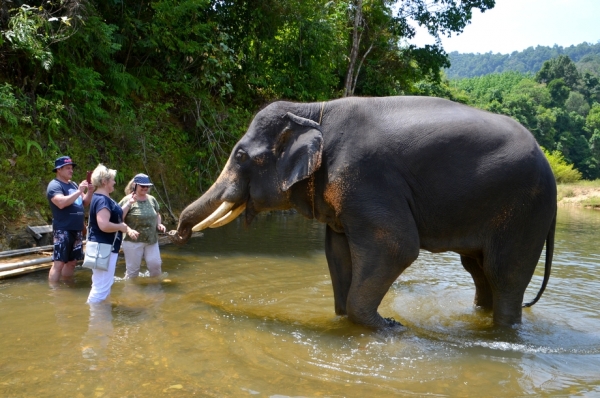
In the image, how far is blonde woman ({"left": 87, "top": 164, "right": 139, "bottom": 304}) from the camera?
5590 mm

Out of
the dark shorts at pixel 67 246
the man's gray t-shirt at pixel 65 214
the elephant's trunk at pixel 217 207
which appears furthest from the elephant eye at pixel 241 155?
the dark shorts at pixel 67 246

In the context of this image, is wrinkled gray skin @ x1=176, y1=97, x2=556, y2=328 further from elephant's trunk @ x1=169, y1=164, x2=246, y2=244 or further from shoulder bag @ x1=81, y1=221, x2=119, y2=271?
shoulder bag @ x1=81, y1=221, x2=119, y2=271

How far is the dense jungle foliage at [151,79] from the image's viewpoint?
9.48m

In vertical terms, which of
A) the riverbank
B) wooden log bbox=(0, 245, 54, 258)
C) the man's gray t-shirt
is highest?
the man's gray t-shirt

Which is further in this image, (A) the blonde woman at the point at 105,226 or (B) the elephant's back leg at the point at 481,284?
(B) the elephant's back leg at the point at 481,284

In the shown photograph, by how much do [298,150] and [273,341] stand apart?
64.8 inches

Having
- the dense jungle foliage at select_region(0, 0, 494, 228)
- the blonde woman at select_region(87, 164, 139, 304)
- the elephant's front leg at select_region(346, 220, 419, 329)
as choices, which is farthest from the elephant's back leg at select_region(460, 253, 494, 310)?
the dense jungle foliage at select_region(0, 0, 494, 228)

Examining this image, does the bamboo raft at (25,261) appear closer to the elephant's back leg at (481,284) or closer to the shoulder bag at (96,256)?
the shoulder bag at (96,256)

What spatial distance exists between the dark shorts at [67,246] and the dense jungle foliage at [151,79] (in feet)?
6.58

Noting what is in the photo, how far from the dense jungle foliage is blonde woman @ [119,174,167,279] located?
231cm

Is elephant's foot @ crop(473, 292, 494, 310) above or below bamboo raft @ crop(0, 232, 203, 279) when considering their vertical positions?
below

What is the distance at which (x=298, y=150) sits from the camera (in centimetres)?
507

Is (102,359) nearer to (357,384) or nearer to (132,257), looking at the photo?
(357,384)

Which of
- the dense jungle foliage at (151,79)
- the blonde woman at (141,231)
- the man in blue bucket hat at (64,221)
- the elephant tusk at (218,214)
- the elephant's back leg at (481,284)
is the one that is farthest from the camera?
the dense jungle foliage at (151,79)
